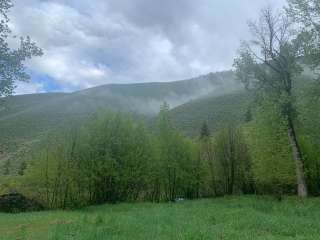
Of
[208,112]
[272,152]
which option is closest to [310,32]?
[272,152]

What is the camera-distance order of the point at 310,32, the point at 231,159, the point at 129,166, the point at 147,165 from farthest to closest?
the point at 231,159 < the point at 147,165 < the point at 129,166 < the point at 310,32

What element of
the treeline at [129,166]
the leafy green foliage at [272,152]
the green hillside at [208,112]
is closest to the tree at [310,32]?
the leafy green foliage at [272,152]

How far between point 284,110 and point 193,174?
69.8ft

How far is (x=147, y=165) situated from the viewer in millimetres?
50094

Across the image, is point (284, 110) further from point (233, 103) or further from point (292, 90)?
point (233, 103)

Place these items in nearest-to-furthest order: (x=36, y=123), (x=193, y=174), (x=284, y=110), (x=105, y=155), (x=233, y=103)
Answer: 1. (x=284, y=110)
2. (x=105, y=155)
3. (x=193, y=174)
4. (x=233, y=103)
5. (x=36, y=123)

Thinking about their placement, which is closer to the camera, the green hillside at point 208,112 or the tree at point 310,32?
the tree at point 310,32

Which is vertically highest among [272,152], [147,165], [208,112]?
[208,112]

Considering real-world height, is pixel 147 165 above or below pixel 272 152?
below

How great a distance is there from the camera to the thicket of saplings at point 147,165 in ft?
153

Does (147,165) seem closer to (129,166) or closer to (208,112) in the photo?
(129,166)

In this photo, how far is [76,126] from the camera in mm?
50562

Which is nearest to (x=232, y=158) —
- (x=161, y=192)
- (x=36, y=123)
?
(x=161, y=192)

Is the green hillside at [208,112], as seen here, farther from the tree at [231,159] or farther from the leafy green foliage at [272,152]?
the leafy green foliage at [272,152]
